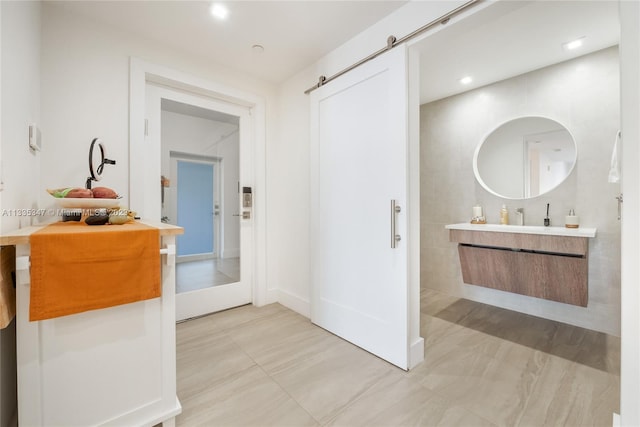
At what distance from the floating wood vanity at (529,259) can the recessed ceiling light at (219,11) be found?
109 inches

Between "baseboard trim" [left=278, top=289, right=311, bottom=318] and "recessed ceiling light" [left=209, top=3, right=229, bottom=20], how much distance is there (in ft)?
8.29

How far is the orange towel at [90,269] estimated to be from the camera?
99 centimetres

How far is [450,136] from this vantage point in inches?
129

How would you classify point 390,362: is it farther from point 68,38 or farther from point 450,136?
point 68,38

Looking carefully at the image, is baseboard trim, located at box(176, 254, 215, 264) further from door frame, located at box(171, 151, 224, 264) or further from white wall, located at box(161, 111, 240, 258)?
white wall, located at box(161, 111, 240, 258)

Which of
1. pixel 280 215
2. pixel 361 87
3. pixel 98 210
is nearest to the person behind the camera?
pixel 98 210

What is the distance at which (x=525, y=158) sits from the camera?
9.20 ft

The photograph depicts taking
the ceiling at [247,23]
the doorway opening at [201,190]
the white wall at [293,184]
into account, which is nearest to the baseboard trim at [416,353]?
the white wall at [293,184]

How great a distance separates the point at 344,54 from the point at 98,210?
6.97ft

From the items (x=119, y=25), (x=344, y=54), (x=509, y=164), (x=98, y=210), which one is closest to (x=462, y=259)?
(x=509, y=164)

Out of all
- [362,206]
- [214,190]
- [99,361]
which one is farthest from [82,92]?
[362,206]

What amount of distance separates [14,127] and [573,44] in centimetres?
384

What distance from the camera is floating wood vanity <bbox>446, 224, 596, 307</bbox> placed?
7.10 ft

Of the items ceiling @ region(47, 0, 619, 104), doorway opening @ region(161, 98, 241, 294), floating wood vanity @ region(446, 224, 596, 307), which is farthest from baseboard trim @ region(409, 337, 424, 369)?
ceiling @ region(47, 0, 619, 104)
